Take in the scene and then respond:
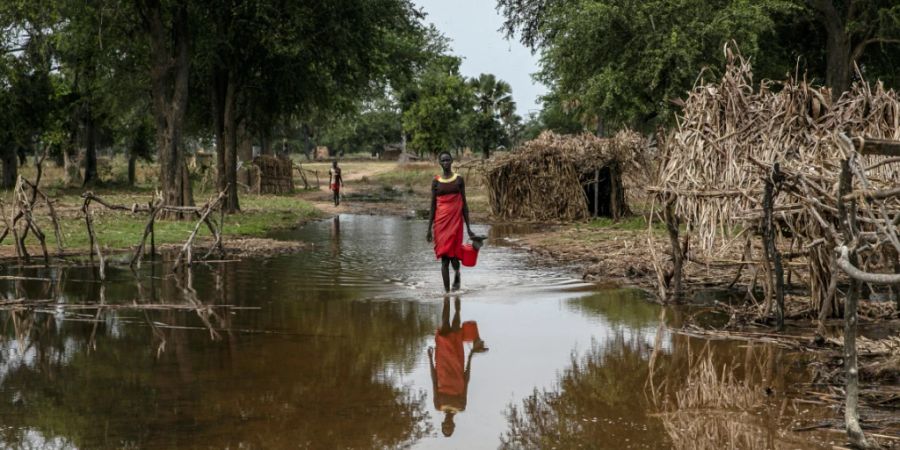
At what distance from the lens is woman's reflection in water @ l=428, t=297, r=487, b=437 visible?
6.58 meters

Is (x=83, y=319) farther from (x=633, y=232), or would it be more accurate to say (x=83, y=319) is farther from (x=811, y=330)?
(x=633, y=232)

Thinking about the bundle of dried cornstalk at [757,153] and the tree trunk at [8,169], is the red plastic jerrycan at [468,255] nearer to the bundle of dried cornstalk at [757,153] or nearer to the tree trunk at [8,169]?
the bundle of dried cornstalk at [757,153]

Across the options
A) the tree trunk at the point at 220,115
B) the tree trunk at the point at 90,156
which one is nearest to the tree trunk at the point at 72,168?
the tree trunk at the point at 90,156

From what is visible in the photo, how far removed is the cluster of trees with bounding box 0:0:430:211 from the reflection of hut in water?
487cm

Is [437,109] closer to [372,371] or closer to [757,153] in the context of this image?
[757,153]

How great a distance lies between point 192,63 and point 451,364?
20022 millimetres

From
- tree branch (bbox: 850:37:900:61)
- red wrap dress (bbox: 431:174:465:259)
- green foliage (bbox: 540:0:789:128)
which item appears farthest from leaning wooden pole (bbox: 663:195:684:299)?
tree branch (bbox: 850:37:900:61)

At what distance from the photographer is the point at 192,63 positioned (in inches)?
1008

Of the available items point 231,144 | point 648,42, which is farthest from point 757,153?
point 231,144

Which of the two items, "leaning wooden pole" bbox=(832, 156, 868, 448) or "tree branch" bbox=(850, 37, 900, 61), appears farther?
"tree branch" bbox=(850, 37, 900, 61)

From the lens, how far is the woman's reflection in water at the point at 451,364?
259 inches

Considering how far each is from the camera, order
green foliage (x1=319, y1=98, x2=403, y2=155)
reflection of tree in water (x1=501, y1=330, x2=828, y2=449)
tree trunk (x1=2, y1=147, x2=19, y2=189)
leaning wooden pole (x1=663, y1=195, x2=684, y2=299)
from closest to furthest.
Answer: reflection of tree in water (x1=501, y1=330, x2=828, y2=449) < leaning wooden pole (x1=663, y1=195, x2=684, y2=299) < tree trunk (x1=2, y1=147, x2=19, y2=189) < green foliage (x1=319, y1=98, x2=403, y2=155)

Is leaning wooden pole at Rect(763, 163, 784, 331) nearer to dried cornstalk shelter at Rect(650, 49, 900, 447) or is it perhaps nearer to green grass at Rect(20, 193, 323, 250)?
dried cornstalk shelter at Rect(650, 49, 900, 447)

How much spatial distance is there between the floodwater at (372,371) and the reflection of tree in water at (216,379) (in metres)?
0.02
